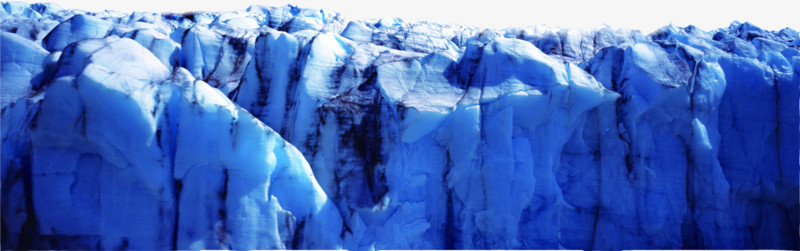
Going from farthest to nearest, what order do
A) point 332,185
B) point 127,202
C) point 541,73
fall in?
point 541,73, point 332,185, point 127,202

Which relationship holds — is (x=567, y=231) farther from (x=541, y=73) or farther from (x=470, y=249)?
(x=541, y=73)

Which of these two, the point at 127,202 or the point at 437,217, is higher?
the point at 127,202

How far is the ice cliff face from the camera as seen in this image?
7.00 m

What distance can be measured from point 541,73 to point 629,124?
182cm

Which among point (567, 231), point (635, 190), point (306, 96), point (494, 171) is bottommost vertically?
point (567, 231)

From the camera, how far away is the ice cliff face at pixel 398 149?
23.0 ft

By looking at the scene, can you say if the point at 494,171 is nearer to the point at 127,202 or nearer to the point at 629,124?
the point at 629,124

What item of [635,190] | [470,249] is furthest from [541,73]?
[470,249]

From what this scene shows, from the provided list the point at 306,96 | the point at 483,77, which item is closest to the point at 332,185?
the point at 306,96

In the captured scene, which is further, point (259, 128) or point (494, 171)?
point (494, 171)

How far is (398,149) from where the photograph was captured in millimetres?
8344

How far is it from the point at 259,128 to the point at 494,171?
3769mm

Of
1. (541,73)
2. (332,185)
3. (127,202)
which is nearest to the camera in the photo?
(127,202)

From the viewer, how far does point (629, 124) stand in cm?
901
